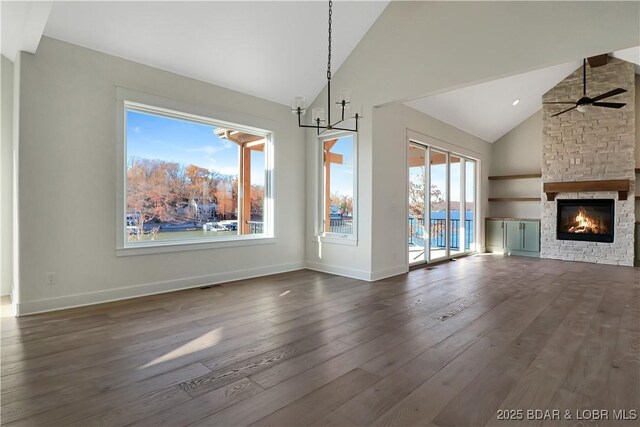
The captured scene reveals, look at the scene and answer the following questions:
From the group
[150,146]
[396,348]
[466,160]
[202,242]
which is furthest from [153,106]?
[466,160]

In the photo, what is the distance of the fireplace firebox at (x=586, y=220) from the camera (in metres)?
7.10

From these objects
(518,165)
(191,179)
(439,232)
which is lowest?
(439,232)

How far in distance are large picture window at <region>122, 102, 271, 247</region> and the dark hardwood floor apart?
1.05 metres

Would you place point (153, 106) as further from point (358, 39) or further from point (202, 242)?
point (358, 39)

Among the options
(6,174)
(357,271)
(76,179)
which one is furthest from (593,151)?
(6,174)

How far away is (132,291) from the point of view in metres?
4.13

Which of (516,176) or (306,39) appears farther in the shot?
(516,176)

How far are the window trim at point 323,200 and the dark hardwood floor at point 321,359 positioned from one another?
1336mm

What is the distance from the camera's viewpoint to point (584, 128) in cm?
734

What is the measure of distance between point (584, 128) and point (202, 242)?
810 centimetres

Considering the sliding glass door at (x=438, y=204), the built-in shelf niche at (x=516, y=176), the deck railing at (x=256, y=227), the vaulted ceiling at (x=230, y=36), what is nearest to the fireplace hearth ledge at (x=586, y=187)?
the built-in shelf niche at (x=516, y=176)

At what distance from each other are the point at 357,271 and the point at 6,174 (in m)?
4.70

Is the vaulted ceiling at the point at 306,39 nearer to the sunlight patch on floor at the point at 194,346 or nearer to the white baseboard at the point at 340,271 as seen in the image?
the white baseboard at the point at 340,271

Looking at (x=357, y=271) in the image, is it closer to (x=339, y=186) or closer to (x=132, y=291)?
(x=339, y=186)
